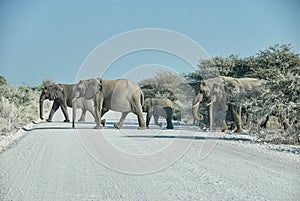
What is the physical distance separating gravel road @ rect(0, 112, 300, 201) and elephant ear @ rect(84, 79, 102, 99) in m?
7.24

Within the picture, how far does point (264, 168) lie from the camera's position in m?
7.81

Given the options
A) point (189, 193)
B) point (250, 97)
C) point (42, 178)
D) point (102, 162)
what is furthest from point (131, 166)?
point (250, 97)

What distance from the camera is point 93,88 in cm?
1853

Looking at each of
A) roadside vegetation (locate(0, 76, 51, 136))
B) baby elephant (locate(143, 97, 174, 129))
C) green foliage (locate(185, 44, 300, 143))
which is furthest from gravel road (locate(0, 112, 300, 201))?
baby elephant (locate(143, 97, 174, 129))

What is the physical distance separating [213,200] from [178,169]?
2245mm

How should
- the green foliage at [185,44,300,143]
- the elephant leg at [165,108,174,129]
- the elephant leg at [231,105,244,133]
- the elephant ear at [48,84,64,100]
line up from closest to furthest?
the green foliage at [185,44,300,143] < the elephant leg at [231,105,244,133] < the elephant leg at [165,108,174,129] < the elephant ear at [48,84,64,100]

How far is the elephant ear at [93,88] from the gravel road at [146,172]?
7239 millimetres

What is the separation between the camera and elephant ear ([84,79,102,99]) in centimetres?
1841

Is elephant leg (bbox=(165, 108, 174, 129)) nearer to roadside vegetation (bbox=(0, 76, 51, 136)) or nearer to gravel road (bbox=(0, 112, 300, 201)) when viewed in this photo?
roadside vegetation (bbox=(0, 76, 51, 136))

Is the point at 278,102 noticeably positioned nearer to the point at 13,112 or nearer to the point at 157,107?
the point at 157,107

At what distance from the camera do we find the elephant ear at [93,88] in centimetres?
1841

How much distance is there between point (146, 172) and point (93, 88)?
37.9 feet

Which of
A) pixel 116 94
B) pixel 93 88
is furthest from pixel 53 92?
pixel 116 94

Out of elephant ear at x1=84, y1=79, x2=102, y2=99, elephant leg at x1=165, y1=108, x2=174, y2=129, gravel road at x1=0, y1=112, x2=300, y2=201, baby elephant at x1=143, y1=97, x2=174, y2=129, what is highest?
elephant ear at x1=84, y1=79, x2=102, y2=99
